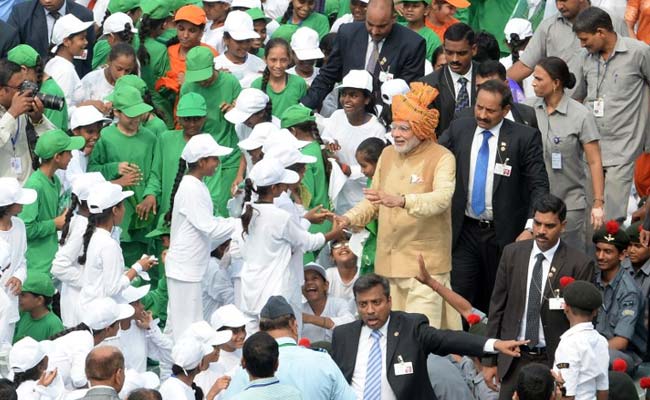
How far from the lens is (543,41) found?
15109 mm

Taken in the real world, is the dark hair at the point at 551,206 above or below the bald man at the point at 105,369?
above

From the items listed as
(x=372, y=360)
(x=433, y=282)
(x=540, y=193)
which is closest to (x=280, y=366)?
(x=372, y=360)

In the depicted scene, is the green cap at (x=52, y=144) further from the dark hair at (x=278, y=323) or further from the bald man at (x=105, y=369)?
the dark hair at (x=278, y=323)

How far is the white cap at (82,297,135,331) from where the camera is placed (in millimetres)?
11938

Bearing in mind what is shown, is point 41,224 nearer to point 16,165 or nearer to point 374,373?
point 16,165

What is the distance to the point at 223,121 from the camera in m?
15.1

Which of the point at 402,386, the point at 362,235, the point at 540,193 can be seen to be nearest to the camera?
the point at 402,386

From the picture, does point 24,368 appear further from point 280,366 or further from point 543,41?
point 543,41

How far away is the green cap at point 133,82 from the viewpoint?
14.8m

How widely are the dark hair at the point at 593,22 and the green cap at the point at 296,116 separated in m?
2.25

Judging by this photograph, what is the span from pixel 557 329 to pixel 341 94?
383 cm

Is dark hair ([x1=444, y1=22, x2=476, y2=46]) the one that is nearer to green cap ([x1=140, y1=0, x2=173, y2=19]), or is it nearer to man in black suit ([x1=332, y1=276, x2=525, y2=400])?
green cap ([x1=140, y1=0, x2=173, y2=19])

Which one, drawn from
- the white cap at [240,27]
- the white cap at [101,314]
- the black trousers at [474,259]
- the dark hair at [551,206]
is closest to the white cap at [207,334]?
the white cap at [101,314]

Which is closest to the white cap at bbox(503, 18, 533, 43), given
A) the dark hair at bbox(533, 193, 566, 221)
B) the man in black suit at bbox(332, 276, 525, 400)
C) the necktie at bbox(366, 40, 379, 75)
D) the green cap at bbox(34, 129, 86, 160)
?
the necktie at bbox(366, 40, 379, 75)
